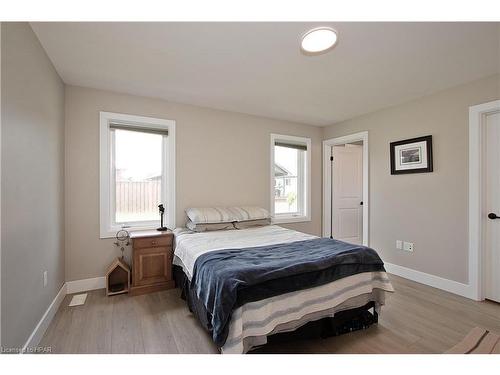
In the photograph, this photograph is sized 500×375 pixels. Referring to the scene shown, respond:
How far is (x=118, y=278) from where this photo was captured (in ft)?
9.27

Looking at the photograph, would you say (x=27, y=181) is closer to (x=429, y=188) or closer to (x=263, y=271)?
(x=263, y=271)

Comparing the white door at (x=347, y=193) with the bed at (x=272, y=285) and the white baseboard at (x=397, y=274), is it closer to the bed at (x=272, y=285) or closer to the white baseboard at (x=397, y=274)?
the white baseboard at (x=397, y=274)

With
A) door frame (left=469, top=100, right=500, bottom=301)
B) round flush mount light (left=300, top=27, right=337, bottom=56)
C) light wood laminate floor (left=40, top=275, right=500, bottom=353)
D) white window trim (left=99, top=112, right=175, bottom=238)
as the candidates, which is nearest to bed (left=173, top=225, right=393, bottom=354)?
light wood laminate floor (left=40, top=275, right=500, bottom=353)

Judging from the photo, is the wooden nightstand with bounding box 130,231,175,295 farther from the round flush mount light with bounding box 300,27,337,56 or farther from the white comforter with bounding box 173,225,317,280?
the round flush mount light with bounding box 300,27,337,56

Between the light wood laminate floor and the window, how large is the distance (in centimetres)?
196

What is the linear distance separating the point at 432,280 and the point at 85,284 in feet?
13.6

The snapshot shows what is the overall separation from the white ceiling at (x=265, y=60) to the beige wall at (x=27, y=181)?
1.16 ft

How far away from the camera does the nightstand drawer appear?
259 cm

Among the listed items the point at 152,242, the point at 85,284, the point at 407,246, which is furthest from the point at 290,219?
the point at 85,284

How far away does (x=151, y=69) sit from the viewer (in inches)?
90.0

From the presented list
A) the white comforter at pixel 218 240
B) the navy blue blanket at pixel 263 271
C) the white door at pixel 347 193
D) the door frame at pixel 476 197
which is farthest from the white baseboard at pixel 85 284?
the door frame at pixel 476 197

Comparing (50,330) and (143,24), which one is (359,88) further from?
(50,330)

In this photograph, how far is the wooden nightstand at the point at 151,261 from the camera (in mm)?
2592
